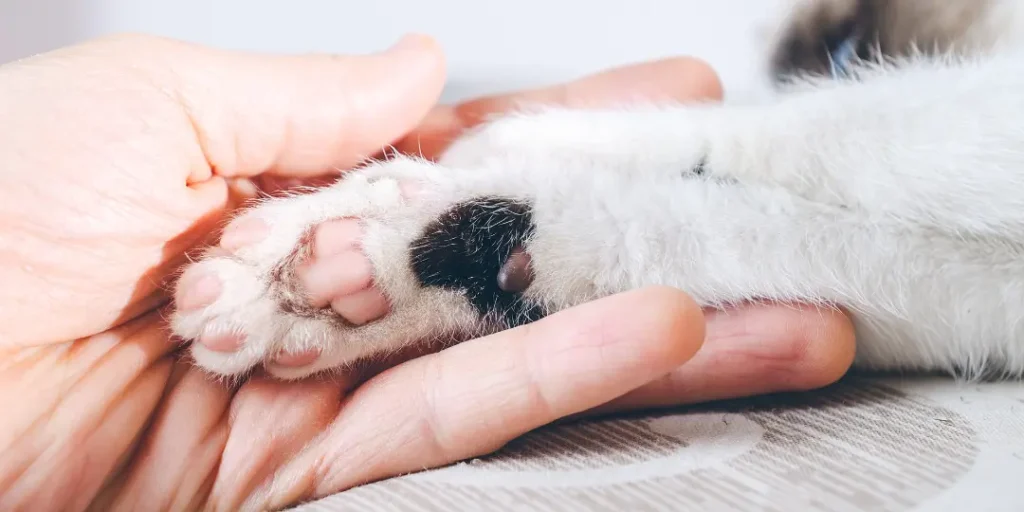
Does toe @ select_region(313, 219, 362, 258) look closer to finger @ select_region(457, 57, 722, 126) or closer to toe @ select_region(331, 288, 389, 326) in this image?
toe @ select_region(331, 288, 389, 326)

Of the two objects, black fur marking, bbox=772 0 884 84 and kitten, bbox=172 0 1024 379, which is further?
black fur marking, bbox=772 0 884 84

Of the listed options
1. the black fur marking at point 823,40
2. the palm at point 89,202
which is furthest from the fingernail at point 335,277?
the black fur marking at point 823,40

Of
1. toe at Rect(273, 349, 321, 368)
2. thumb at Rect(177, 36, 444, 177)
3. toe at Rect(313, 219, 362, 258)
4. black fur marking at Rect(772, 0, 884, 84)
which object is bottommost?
toe at Rect(273, 349, 321, 368)

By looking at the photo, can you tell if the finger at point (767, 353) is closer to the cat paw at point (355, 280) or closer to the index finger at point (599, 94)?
the cat paw at point (355, 280)

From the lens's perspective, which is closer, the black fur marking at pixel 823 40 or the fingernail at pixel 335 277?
the fingernail at pixel 335 277

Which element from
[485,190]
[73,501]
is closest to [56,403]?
[73,501]

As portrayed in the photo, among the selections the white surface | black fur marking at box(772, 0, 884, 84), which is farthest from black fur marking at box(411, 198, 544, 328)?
the white surface

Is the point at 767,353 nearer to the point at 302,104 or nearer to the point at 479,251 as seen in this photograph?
the point at 479,251
